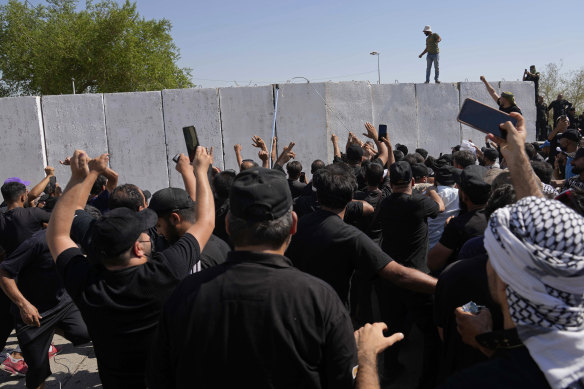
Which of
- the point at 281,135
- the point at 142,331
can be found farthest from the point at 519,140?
the point at 281,135

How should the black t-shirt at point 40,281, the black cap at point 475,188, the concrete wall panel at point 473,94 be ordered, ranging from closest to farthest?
the black cap at point 475,188
the black t-shirt at point 40,281
the concrete wall panel at point 473,94

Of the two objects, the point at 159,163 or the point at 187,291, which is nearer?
the point at 187,291

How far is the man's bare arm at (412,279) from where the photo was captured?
2.77 meters

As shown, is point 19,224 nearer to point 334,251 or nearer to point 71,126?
point 334,251

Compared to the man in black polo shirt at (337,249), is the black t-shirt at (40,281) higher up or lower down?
lower down

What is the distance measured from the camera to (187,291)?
5.51 ft

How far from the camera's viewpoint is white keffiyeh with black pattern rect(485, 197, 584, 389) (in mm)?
1123

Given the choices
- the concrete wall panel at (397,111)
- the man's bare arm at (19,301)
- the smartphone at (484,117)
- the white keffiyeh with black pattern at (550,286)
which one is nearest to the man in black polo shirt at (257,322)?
the white keffiyeh with black pattern at (550,286)

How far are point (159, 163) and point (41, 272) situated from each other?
7.11m

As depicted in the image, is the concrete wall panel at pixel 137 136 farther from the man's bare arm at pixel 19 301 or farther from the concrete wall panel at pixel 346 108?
the man's bare arm at pixel 19 301

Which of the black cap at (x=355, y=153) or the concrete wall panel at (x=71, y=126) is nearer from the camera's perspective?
the black cap at (x=355, y=153)

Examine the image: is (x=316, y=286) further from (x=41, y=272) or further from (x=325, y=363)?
(x=41, y=272)

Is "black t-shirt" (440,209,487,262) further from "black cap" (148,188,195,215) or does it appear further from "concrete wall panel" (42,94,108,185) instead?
"concrete wall panel" (42,94,108,185)

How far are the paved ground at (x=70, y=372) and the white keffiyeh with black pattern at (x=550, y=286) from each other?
4.39 metres
